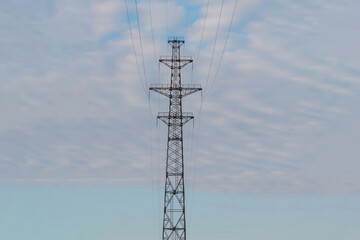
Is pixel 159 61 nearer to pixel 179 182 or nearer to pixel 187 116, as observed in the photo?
pixel 187 116

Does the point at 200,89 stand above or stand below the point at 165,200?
above

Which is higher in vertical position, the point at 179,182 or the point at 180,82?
the point at 180,82

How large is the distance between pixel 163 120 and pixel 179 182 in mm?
7906

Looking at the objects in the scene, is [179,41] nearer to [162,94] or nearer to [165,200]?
[162,94]

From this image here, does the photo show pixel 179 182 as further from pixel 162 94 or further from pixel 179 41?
pixel 179 41

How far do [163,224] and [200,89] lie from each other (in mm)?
17012

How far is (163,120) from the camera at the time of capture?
300ft

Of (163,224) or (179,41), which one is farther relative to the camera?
(179,41)

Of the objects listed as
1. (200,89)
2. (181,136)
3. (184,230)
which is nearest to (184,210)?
(184,230)

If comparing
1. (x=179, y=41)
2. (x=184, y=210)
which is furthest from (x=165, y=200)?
(x=179, y=41)

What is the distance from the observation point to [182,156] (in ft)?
297

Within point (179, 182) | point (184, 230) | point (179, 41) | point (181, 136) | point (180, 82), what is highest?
point (179, 41)

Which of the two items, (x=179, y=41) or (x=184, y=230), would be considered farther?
(x=179, y=41)

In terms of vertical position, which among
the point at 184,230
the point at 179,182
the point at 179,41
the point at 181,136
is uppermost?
the point at 179,41
